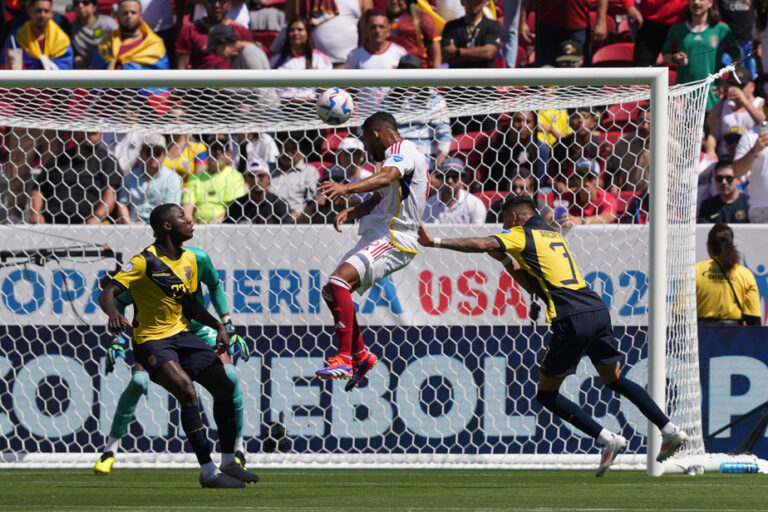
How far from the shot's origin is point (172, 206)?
298 inches

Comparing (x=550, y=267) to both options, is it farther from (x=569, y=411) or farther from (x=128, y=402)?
(x=128, y=402)

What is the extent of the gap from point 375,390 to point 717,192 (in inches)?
151

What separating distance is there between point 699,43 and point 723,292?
3.69m

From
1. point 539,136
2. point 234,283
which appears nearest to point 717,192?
point 539,136

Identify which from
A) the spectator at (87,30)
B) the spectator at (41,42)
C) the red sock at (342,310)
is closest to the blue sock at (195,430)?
the red sock at (342,310)

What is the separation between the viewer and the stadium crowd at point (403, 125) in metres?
9.91

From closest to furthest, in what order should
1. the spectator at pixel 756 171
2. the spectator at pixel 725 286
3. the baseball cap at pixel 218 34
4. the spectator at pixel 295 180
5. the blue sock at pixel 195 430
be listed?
the blue sock at pixel 195 430 < the spectator at pixel 725 286 < the spectator at pixel 295 180 < the spectator at pixel 756 171 < the baseball cap at pixel 218 34

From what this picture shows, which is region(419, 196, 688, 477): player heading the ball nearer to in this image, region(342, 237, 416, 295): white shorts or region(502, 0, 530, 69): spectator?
region(342, 237, 416, 295): white shorts

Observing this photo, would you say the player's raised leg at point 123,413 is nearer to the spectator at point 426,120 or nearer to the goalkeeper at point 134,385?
the goalkeeper at point 134,385

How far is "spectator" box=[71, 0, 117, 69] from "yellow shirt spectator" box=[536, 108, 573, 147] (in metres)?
5.42

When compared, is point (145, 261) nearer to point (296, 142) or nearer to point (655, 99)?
point (296, 142)

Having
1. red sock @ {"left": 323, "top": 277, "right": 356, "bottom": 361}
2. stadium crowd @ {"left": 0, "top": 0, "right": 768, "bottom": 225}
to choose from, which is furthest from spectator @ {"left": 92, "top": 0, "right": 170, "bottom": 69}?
red sock @ {"left": 323, "top": 277, "right": 356, "bottom": 361}

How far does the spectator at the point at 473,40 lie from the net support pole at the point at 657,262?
14.2 ft

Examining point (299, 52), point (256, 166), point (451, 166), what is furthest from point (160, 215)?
point (299, 52)
